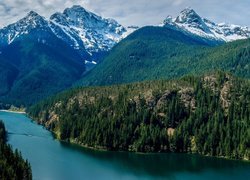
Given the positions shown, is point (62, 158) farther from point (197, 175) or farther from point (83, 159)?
point (197, 175)

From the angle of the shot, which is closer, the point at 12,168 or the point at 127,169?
the point at 12,168

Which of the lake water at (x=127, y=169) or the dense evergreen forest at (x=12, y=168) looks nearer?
the dense evergreen forest at (x=12, y=168)

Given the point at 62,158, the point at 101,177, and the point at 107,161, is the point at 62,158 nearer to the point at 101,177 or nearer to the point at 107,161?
the point at 107,161

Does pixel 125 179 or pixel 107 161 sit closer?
pixel 125 179

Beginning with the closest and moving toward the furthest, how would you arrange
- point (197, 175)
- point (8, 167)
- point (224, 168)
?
point (8, 167) < point (197, 175) < point (224, 168)

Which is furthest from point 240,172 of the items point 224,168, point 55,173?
point 55,173

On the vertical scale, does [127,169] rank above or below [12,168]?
below

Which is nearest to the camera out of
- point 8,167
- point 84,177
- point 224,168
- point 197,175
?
point 8,167

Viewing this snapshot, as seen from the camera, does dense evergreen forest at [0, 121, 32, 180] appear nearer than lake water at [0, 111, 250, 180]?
Yes

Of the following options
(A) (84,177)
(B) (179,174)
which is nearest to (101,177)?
(A) (84,177)
